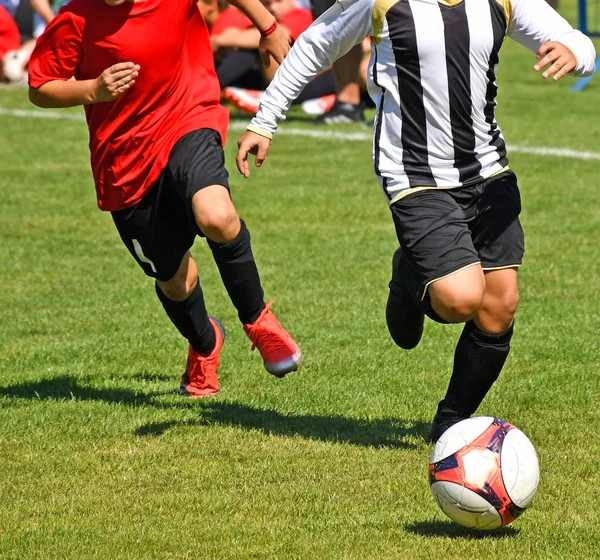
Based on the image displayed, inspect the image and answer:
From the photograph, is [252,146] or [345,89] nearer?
[252,146]

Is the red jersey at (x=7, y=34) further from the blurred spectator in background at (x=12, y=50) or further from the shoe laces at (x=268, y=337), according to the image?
the shoe laces at (x=268, y=337)

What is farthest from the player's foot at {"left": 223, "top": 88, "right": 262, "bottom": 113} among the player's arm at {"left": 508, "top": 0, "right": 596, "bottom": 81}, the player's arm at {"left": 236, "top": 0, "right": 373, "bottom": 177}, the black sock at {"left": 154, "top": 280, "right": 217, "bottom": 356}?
the player's arm at {"left": 508, "top": 0, "right": 596, "bottom": 81}

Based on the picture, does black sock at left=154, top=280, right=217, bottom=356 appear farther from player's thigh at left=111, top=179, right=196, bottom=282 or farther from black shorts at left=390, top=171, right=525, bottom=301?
black shorts at left=390, top=171, right=525, bottom=301

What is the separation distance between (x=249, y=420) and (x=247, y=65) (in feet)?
31.7

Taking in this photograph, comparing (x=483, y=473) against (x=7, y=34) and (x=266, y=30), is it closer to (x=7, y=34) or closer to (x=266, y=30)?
(x=266, y=30)

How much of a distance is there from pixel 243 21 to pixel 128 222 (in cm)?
1002

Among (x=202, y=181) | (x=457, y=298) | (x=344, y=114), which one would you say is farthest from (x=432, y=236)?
(x=344, y=114)

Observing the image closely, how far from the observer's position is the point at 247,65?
14.3m

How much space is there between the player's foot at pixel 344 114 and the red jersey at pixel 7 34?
17.9 ft

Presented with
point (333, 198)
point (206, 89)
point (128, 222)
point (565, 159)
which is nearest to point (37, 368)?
point (128, 222)

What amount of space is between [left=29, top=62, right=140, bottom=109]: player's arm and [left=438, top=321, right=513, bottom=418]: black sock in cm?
165

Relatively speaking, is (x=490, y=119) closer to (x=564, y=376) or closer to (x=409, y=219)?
(x=409, y=219)

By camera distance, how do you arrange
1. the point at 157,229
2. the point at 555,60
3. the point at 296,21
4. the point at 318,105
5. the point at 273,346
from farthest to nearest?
the point at 318,105, the point at 296,21, the point at 157,229, the point at 273,346, the point at 555,60

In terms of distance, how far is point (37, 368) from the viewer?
6109 mm
